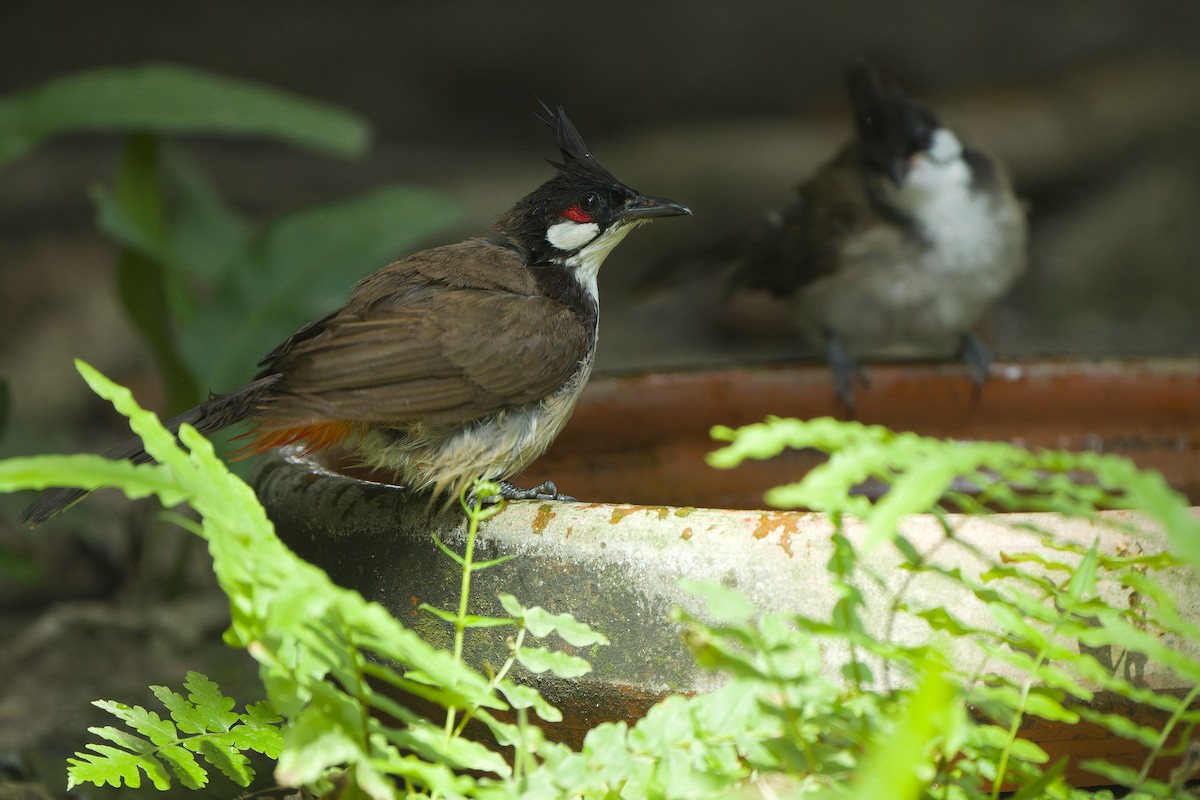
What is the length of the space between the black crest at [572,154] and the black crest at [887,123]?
1707 millimetres

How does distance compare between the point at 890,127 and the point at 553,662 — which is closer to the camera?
the point at 553,662

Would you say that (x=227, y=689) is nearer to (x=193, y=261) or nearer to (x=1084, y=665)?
(x=193, y=261)

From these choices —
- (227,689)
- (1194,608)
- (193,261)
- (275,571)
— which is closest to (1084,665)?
(1194,608)

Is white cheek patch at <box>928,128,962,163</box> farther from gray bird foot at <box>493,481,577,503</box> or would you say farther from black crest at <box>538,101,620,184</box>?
gray bird foot at <box>493,481,577,503</box>

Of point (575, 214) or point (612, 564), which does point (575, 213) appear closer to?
point (575, 214)

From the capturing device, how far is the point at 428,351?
212cm

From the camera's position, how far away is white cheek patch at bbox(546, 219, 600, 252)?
2.65 m

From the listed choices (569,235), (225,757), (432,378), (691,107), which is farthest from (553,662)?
(691,107)

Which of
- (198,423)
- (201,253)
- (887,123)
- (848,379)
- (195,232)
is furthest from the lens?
(195,232)

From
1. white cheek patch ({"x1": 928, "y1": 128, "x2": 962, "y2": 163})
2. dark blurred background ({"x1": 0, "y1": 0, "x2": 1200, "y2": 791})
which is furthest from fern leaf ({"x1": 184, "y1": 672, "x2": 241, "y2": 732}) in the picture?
dark blurred background ({"x1": 0, "y1": 0, "x2": 1200, "y2": 791})

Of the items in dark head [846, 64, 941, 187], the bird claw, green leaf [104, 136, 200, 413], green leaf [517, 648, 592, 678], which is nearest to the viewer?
green leaf [517, 648, 592, 678]

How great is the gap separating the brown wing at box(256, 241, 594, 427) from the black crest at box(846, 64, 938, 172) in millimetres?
2162

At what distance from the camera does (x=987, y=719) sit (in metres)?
1.77

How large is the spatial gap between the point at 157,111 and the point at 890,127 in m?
2.24
